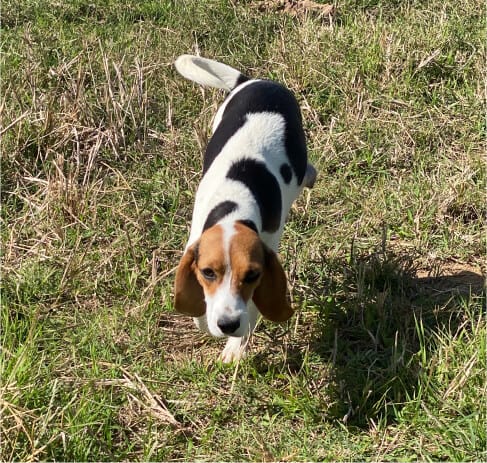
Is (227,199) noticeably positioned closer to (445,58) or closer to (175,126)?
(175,126)

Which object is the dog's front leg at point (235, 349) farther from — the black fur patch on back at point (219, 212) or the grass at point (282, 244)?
the black fur patch on back at point (219, 212)

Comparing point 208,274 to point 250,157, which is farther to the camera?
point 250,157

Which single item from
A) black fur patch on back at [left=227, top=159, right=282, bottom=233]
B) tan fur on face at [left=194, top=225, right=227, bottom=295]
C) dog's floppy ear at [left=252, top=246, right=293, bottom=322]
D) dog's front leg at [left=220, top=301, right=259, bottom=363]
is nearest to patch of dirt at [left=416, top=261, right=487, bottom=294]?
black fur patch on back at [left=227, top=159, right=282, bottom=233]

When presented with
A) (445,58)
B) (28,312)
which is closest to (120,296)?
(28,312)

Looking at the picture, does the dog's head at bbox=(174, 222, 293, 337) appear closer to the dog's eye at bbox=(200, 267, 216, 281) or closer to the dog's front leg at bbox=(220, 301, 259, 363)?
the dog's eye at bbox=(200, 267, 216, 281)

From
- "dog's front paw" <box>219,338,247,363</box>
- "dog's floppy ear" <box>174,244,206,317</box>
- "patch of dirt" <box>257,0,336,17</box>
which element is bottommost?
"dog's front paw" <box>219,338,247,363</box>

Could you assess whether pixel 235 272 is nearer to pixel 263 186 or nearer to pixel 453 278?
pixel 263 186

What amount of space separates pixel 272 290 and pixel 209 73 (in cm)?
196

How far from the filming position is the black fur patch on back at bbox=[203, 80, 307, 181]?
4.59 m

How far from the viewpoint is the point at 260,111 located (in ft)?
15.2

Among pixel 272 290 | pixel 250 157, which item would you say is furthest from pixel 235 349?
pixel 250 157

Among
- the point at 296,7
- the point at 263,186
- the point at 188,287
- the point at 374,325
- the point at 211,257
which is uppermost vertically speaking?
the point at 211,257

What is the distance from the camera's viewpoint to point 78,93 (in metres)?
5.73

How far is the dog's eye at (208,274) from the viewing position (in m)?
3.45
